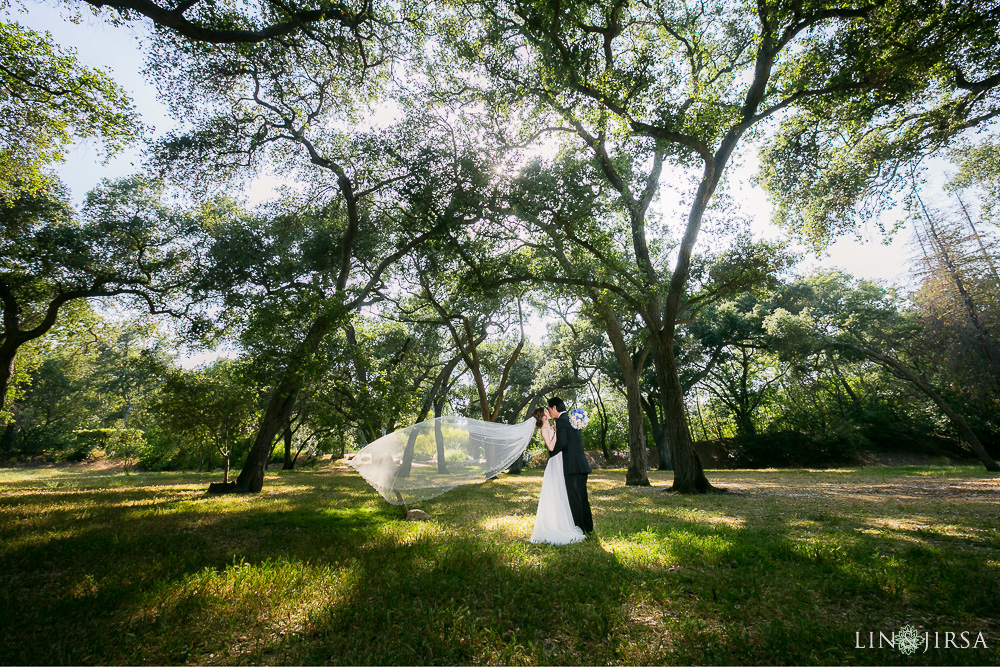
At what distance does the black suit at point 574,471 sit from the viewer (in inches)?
281

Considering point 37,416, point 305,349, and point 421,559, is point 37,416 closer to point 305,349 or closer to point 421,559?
point 305,349

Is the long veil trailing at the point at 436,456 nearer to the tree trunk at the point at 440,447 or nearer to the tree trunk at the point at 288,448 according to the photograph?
the tree trunk at the point at 440,447

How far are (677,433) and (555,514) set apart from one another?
7.51 metres

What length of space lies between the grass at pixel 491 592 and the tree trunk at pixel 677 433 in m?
4.97

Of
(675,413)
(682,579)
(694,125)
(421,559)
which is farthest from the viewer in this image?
(675,413)

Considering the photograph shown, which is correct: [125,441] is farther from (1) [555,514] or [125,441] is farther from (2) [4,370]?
(1) [555,514]

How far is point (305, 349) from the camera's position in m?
11.0

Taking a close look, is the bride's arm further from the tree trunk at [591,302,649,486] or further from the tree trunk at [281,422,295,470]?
the tree trunk at [281,422,295,470]

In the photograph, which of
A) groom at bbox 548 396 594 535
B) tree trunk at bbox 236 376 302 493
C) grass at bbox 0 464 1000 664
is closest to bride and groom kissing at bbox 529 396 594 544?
groom at bbox 548 396 594 535

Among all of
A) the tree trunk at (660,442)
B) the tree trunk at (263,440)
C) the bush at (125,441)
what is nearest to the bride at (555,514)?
the tree trunk at (263,440)

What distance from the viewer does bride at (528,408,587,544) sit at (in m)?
6.73

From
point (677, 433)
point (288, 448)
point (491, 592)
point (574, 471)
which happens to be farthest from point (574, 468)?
point (288, 448)

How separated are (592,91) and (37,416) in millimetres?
57292

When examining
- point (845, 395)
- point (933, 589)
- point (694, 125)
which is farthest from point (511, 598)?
point (845, 395)
